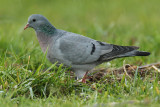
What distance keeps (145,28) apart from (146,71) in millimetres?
4459

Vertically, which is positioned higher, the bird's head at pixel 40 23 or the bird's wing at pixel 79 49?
the bird's head at pixel 40 23

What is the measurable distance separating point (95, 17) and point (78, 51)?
5758 mm

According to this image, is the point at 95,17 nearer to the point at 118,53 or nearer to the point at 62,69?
the point at 118,53

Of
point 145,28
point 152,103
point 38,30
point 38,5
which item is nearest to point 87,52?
point 38,30

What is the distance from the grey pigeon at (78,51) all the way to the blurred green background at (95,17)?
7.61 feet

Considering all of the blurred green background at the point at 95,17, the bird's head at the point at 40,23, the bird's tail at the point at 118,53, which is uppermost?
the blurred green background at the point at 95,17

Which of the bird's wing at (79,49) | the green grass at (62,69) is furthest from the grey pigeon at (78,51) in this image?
the green grass at (62,69)

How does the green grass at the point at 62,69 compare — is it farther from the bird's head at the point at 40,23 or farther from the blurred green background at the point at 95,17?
the bird's head at the point at 40,23

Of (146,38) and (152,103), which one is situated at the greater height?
(146,38)

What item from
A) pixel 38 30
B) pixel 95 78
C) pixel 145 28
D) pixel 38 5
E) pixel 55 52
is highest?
pixel 38 5

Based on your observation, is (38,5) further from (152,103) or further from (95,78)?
(152,103)

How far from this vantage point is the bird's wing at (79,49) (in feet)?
18.8

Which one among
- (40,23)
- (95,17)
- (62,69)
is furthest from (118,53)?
(95,17)

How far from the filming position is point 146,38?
8828 mm
